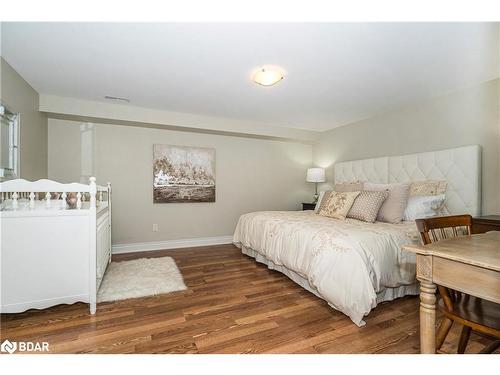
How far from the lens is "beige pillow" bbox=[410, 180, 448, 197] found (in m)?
2.81

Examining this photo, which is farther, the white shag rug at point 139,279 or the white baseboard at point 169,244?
the white baseboard at point 169,244

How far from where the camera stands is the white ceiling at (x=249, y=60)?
1.81 meters

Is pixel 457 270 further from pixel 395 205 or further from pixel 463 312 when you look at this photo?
pixel 395 205

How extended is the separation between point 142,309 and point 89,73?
2418mm

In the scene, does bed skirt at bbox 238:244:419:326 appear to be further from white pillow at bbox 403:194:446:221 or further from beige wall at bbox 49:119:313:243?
beige wall at bbox 49:119:313:243

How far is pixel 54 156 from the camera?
11.3 feet

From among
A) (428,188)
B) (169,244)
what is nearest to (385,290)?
(428,188)

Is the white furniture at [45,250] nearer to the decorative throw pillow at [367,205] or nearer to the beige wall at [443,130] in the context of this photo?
the decorative throw pillow at [367,205]

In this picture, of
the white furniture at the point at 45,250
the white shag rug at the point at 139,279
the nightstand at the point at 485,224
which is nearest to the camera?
the white furniture at the point at 45,250

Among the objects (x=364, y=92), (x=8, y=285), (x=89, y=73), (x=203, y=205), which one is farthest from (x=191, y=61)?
(x=203, y=205)

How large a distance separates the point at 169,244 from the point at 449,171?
4137 millimetres

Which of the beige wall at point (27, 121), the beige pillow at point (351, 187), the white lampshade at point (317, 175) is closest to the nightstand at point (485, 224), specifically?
the beige pillow at point (351, 187)

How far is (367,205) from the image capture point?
268 centimetres

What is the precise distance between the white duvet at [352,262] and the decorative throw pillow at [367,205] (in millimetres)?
348
